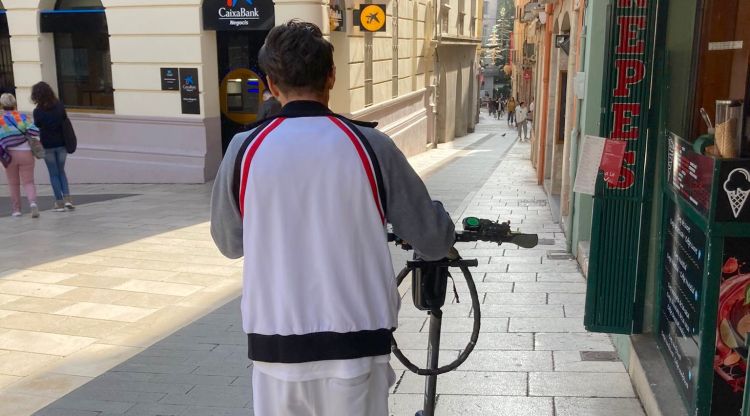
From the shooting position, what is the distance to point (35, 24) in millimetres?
13703

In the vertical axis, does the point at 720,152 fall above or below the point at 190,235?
above

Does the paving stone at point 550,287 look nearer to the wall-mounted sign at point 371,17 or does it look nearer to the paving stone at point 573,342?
the paving stone at point 573,342

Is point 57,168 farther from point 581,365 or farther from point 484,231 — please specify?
point 484,231

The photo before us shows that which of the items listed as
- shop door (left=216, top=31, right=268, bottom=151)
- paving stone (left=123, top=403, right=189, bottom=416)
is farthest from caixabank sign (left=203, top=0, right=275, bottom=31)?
paving stone (left=123, top=403, right=189, bottom=416)

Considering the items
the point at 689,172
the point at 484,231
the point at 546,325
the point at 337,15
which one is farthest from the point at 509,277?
the point at 337,15

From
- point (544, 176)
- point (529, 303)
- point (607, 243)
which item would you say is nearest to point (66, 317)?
point (529, 303)

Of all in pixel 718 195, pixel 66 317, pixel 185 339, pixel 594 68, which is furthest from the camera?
pixel 594 68

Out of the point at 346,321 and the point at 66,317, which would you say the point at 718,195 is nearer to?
the point at 346,321

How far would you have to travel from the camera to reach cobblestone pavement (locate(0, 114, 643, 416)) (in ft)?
13.8

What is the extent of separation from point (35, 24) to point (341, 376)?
1373 centimetres

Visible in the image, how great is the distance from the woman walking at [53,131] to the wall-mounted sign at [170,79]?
A: 283 centimetres

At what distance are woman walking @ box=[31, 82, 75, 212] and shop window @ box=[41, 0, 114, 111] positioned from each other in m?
3.73

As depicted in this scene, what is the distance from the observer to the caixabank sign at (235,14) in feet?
40.9

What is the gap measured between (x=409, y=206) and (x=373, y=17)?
42.6 feet
